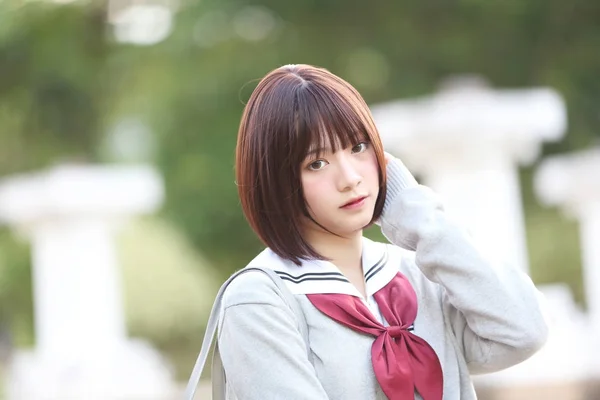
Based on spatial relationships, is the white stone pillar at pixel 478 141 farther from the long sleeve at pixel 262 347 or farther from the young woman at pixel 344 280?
the long sleeve at pixel 262 347

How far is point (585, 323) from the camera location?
5555mm

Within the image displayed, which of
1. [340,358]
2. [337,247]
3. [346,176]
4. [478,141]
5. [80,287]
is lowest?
[80,287]

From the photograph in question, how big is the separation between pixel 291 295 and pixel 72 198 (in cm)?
507

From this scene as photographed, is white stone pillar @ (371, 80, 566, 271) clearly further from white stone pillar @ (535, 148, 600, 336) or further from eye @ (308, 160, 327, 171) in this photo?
eye @ (308, 160, 327, 171)

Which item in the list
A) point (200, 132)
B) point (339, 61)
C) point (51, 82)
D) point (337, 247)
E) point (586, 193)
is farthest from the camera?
point (200, 132)

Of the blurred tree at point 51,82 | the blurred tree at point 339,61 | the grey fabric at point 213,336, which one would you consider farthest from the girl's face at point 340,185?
the blurred tree at point 51,82

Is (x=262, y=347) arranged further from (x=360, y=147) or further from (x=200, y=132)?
(x=200, y=132)

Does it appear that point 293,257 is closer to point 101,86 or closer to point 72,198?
point 72,198

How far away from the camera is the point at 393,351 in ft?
4.77

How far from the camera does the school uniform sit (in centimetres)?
140

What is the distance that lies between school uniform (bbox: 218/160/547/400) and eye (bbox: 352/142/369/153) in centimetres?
9

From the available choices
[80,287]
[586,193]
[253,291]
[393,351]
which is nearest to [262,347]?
[253,291]

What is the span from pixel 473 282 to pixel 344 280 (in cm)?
17

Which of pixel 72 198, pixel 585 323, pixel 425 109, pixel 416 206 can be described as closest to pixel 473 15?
pixel 425 109
